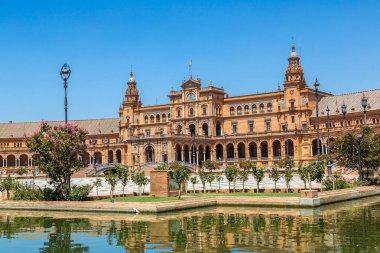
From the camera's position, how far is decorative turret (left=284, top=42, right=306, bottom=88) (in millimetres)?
90312

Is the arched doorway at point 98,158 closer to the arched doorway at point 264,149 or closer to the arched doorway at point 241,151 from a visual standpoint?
the arched doorway at point 241,151

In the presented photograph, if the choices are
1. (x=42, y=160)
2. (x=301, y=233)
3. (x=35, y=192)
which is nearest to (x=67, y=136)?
(x=42, y=160)

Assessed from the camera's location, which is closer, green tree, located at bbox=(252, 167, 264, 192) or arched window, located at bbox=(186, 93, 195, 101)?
green tree, located at bbox=(252, 167, 264, 192)

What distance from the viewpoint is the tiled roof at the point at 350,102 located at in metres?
86.2

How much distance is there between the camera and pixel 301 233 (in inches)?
800

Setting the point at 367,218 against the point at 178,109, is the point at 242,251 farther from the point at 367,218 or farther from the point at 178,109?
the point at 178,109

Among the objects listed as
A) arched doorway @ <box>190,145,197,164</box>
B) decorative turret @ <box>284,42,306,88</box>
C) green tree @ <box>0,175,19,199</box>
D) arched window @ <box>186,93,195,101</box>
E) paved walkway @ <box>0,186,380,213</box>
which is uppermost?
decorative turret @ <box>284,42,306,88</box>

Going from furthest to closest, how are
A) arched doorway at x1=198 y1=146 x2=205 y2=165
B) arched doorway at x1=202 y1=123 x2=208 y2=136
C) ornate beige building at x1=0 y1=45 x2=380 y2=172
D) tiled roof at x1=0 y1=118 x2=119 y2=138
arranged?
tiled roof at x1=0 y1=118 x2=119 y2=138
arched doorway at x1=202 y1=123 x2=208 y2=136
arched doorway at x1=198 y1=146 x2=205 y2=165
ornate beige building at x1=0 y1=45 x2=380 y2=172

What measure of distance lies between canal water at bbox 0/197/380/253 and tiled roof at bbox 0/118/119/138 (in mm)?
88805

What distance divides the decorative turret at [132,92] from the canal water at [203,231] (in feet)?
269

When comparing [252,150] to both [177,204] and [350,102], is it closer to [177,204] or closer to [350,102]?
A: [350,102]

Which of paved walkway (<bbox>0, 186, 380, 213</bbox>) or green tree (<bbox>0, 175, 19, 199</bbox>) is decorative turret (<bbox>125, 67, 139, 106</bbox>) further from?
paved walkway (<bbox>0, 186, 380, 213</bbox>)

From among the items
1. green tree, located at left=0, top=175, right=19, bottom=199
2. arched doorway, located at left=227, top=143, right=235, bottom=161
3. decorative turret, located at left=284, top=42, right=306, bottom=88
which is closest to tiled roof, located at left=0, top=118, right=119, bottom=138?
arched doorway, located at left=227, top=143, right=235, bottom=161

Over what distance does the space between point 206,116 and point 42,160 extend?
214 ft
